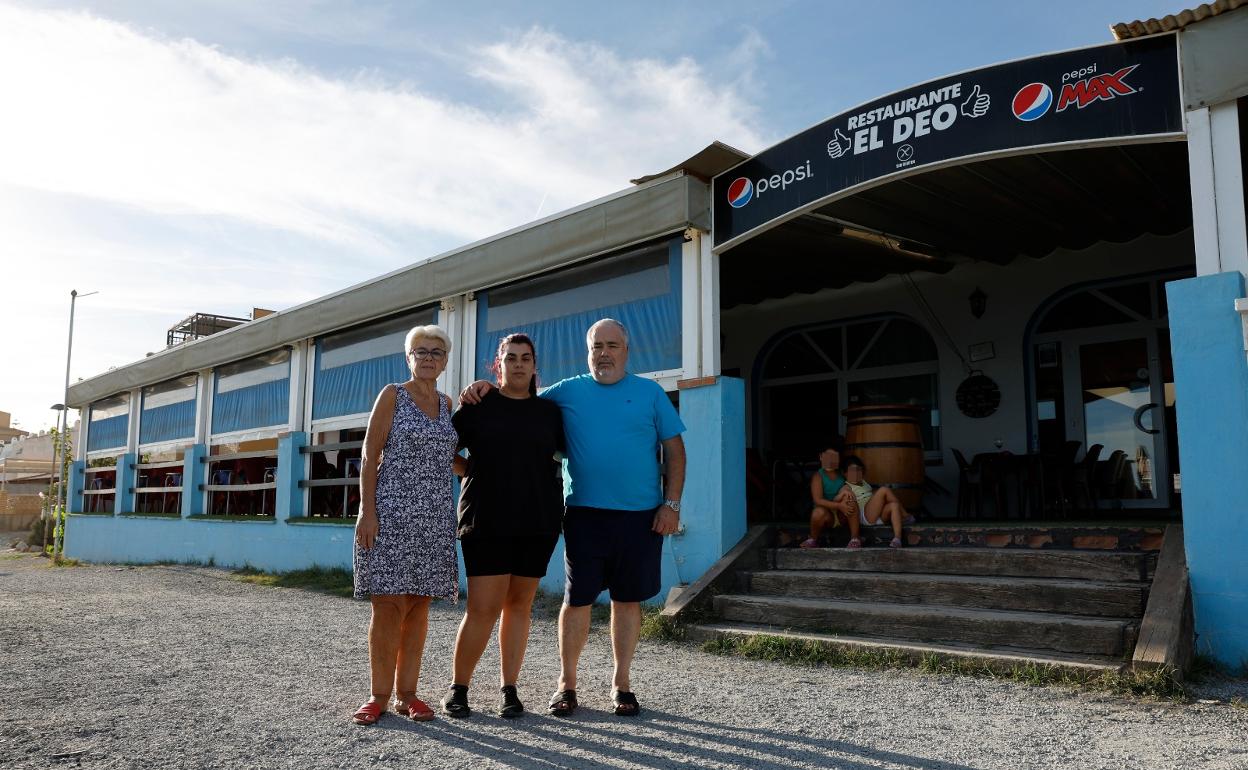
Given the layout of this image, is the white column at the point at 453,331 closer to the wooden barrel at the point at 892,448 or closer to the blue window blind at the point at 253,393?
the blue window blind at the point at 253,393

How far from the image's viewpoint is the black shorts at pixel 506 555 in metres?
3.60

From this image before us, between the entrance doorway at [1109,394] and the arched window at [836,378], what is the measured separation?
1.09 meters

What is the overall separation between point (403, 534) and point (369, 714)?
68cm

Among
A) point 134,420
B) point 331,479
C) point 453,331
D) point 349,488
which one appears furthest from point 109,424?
point 453,331

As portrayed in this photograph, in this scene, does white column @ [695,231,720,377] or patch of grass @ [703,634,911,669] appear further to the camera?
white column @ [695,231,720,377]

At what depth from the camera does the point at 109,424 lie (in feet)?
54.0

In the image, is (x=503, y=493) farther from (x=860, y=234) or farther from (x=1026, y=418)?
(x=1026, y=418)

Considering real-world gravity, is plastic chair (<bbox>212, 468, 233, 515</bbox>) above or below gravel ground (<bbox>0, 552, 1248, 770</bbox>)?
above

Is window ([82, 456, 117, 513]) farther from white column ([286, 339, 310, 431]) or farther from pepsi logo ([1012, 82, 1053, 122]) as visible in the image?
pepsi logo ([1012, 82, 1053, 122])

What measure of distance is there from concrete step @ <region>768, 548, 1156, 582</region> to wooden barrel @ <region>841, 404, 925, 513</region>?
1294mm

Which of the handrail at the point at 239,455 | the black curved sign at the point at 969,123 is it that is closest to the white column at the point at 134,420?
the handrail at the point at 239,455

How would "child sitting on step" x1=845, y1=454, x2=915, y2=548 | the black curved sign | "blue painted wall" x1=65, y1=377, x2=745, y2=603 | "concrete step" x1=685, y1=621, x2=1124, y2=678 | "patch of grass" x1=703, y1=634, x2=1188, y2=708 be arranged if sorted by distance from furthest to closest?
"blue painted wall" x1=65, y1=377, x2=745, y2=603 → "child sitting on step" x1=845, y1=454, x2=915, y2=548 → the black curved sign → "concrete step" x1=685, y1=621, x2=1124, y2=678 → "patch of grass" x1=703, y1=634, x2=1188, y2=708

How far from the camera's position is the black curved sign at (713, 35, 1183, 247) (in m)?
4.90

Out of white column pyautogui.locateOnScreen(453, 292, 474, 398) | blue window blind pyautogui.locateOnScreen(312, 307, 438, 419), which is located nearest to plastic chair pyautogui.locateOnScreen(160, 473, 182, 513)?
blue window blind pyautogui.locateOnScreen(312, 307, 438, 419)
